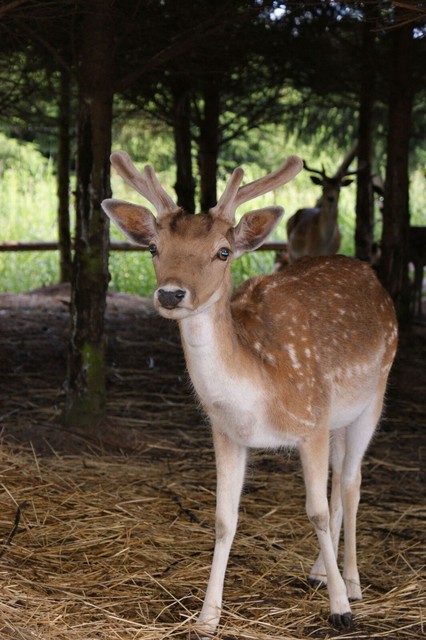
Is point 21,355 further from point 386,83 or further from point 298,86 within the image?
point 386,83

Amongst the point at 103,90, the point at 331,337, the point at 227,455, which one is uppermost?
the point at 103,90

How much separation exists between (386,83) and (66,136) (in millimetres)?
3947

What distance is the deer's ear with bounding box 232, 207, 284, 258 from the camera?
3635 millimetres

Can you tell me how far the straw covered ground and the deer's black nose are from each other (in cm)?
123

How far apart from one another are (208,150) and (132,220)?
292 inches

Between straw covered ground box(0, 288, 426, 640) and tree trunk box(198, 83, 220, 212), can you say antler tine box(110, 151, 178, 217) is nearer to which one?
straw covered ground box(0, 288, 426, 640)

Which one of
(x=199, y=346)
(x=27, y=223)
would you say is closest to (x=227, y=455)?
(x=199, y=346)

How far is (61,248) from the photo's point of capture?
12672mm

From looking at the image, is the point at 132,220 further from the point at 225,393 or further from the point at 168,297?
the point at 225,393

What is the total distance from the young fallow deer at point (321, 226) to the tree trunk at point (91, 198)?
6.14 meters

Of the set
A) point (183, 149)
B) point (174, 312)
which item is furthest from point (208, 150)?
point (174, 312)

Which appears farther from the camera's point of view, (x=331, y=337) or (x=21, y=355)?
(x=21, y=355)

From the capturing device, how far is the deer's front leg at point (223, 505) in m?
3.69

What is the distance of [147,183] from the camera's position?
3.58 m
